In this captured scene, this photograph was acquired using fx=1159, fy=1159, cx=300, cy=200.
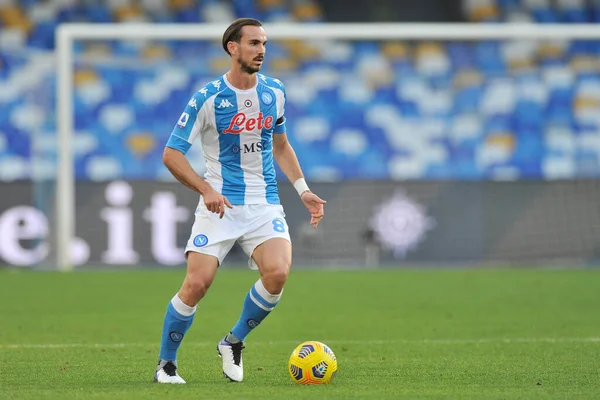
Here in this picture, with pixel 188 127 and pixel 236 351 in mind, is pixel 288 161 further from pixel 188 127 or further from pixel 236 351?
pixel 236 351

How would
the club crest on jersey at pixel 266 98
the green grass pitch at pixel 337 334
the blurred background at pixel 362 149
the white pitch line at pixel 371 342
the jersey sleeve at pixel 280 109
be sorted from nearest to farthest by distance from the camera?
1. the green grass pitch at pixel 337 334
2. the club crest on jersey at pixel 266 98
3. the jersey sleeve at pixel 280 109
4. the white pitch line at pixel 371 342
5. the blurred background at pixel 362 149

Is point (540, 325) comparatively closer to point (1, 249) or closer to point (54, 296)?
point (54, 296)

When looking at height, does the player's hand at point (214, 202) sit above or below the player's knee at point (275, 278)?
above

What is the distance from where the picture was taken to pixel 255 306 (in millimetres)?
6785

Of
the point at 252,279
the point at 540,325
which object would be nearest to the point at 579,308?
the point at 540,325

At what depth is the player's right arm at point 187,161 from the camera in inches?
251

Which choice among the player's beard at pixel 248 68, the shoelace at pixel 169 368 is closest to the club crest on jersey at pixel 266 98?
the player's beard at pixel 248 68

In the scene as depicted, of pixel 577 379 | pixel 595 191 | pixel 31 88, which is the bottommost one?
pixel 577 379

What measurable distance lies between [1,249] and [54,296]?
4.21m

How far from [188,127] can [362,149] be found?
12.6 metres

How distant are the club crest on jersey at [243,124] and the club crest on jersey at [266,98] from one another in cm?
9

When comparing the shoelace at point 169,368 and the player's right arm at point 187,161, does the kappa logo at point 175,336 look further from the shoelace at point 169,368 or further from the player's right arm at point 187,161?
the player's right arm at point 187,161

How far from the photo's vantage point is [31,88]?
1800 cm

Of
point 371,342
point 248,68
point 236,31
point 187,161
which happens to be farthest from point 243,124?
point 371,342
